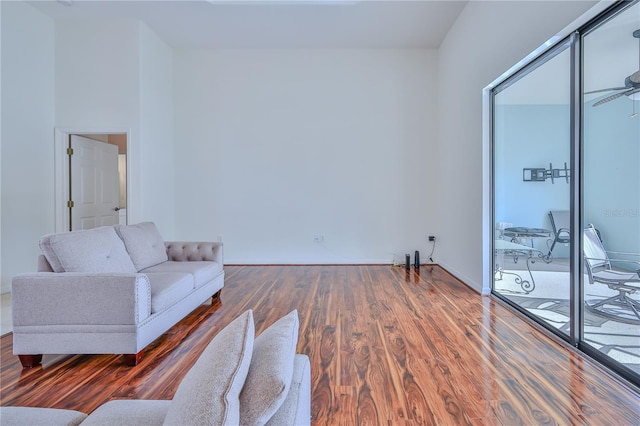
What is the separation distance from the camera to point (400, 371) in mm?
1926

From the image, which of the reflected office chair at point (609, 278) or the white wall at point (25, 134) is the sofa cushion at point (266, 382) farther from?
the white wall at point (25, 134)

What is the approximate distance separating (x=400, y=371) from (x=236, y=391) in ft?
4.98

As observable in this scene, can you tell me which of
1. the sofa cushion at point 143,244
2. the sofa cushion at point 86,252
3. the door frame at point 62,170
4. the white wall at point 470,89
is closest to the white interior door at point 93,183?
the door frame at point 62,170

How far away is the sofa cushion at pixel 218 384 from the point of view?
67cm

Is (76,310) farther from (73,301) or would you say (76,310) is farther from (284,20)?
(284,20)

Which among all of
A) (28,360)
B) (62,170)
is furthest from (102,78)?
(28,360)

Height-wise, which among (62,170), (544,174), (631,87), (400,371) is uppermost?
(631,87)

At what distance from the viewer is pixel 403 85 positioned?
500 cm

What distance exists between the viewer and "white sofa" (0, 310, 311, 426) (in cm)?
69

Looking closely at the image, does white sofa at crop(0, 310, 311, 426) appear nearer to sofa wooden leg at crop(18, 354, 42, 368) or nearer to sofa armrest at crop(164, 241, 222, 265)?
sofa wooden leg at crop(18, 354, 42, 368)

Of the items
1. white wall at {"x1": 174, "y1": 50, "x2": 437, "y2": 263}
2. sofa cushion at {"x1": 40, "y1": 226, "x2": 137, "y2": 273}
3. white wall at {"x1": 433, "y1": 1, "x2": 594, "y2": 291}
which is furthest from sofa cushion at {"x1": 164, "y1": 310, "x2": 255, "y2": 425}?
white wall at {"x1": 174, "y1": 50, "x2": 437, "y2": 263}

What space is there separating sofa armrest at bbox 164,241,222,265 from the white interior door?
2.00 meters

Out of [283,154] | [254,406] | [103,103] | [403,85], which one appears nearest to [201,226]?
[283,154]

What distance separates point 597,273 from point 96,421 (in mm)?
2843
